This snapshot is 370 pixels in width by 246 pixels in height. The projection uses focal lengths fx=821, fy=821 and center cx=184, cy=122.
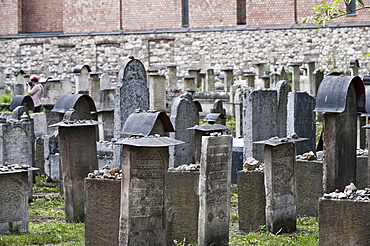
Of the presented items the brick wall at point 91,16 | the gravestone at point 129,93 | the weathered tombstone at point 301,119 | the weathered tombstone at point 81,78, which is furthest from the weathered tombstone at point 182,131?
the brick wall at point 91,16

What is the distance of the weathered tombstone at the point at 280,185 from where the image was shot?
34.3 feet

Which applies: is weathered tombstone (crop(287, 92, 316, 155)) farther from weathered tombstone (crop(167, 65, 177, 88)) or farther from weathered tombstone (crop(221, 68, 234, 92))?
weathered tombstone (crop(167, 65, 177, 88))

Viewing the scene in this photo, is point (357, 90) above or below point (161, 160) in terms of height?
above

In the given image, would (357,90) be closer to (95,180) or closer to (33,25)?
(95,180)

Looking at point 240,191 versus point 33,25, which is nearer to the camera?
point 240,191

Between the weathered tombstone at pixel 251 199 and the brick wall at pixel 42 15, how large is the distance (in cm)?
3177

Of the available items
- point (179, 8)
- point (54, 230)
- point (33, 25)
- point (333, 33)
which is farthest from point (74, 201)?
point (33, 25)

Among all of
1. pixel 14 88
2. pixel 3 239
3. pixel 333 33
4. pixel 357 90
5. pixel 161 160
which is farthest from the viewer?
pixel 333 33

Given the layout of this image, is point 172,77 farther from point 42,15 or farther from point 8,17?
point 8,17

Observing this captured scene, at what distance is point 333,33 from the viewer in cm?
3362

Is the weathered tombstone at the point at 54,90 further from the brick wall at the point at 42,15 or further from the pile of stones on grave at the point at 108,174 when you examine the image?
the pile of stones on grave at the point at 108,174

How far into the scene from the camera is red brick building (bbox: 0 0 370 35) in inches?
1405

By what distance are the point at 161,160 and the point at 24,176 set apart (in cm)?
266

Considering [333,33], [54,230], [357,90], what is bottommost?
[54,230]
